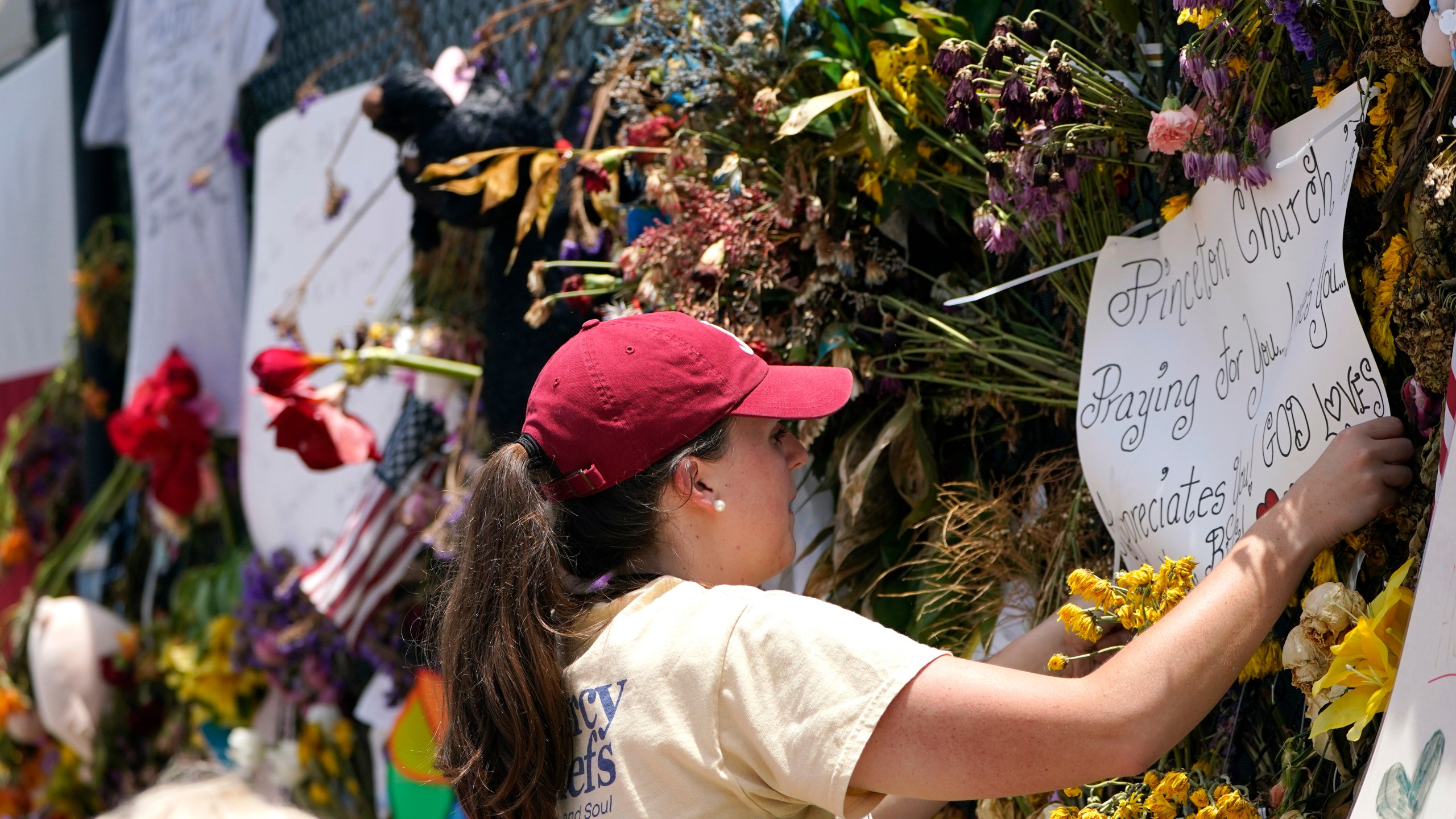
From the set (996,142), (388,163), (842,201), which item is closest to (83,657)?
(388,163)

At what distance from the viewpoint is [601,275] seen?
5.48 ft

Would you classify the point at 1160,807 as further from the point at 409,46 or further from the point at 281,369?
the point at 409,46

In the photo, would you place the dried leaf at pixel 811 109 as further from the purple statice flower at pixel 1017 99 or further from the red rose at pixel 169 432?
the red rose at pixel 169 432

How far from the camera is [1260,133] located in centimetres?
108

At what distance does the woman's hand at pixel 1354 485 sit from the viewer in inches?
37.1

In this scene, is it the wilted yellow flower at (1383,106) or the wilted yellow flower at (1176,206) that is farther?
the wilted yellow flower at (1176,206)

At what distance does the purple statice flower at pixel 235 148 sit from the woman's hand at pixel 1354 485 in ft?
8.93

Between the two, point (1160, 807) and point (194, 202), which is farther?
point (194, 202)

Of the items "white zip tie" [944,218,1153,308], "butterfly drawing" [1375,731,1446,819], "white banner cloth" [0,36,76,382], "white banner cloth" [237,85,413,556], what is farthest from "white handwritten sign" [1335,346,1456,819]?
"white banner cloth" [0,36,76,382]

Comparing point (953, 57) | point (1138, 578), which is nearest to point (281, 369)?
point (953, 57)

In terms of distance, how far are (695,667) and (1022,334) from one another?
1.99 feet

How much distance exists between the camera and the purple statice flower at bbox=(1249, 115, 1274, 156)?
1074 millimetres

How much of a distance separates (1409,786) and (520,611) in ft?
2.14

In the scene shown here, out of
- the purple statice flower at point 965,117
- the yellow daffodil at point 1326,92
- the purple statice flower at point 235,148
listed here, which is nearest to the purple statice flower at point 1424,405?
the yellow daffodil at point 1326,92
